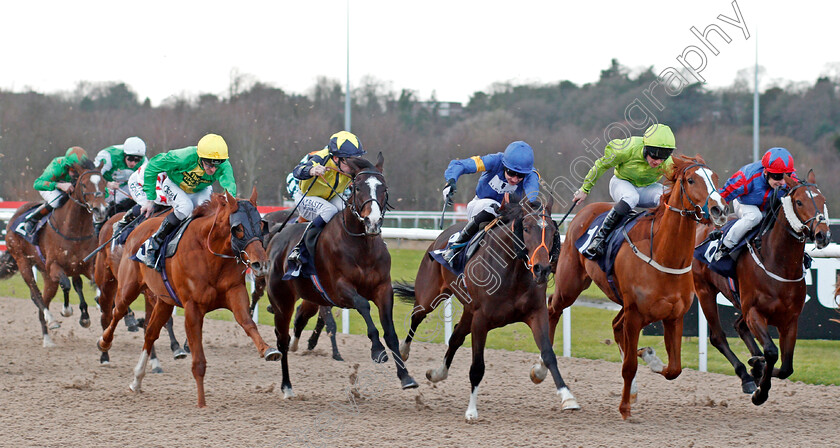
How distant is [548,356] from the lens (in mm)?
5164

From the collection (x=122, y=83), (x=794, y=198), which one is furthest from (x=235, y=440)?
(x=122, y=83)

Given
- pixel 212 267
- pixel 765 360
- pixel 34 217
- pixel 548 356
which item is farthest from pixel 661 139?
pixel 34 217

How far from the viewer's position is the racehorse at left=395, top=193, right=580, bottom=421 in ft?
16.3

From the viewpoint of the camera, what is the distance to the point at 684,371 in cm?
745

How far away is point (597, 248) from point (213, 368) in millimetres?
3698

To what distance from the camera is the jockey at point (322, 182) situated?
20.5ft

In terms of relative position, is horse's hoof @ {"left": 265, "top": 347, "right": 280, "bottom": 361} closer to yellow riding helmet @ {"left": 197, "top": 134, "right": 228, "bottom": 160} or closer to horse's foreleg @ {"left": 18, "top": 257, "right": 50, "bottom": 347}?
yellow riding helmet @ {"left": 197, "top": 134, "right": 228, "bottom": 160}

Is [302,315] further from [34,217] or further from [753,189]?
[34,217]

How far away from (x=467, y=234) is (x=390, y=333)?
2.92 feet

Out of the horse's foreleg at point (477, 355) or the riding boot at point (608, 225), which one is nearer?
the horse's foreleg at point (477, 355)

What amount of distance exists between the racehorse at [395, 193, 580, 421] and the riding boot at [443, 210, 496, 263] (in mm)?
Result: 304

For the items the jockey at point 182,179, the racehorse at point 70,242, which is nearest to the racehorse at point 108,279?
the racehorse at point 70,242

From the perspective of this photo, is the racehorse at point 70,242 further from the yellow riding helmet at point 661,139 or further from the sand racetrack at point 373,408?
Result: the yellow riding helmet at point 661,139

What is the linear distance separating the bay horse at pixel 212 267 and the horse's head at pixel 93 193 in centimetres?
270
